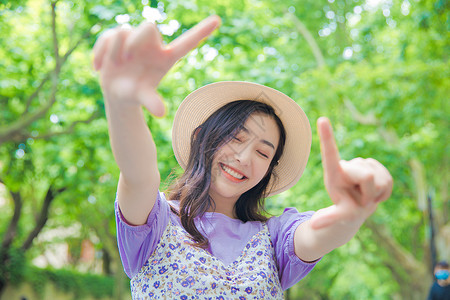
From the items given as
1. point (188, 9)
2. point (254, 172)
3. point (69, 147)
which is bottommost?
point (69, 147)

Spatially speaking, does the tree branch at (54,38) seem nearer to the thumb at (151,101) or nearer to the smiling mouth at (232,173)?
the smiling mouth at (232,173)

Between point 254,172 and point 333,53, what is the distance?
319 inches

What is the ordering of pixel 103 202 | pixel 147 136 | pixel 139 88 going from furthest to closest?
1. pixel 103 202
2. pixel 147 136
3. pixel 139 88

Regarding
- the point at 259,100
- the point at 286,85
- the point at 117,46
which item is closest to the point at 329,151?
the point at 117,46

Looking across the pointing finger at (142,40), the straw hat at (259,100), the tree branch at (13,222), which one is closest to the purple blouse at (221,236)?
the straw hat at (259,100)

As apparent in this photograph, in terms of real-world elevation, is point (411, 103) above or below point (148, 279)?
below

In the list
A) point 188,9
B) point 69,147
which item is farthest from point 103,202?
point 188,9

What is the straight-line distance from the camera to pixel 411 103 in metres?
6.60

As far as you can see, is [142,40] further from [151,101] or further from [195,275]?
[195,275]

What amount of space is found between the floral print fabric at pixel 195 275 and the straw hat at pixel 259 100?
1.44 feet

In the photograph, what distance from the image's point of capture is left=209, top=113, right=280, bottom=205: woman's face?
1624 millimetres

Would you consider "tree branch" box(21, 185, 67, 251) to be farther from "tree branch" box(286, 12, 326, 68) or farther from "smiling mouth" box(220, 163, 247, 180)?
"smiling mouth" box(220, 163, 247, 180)

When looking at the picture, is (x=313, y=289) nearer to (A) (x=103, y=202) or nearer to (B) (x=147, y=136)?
(A) (x=103, y=202)

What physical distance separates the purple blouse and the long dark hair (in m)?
0.04
